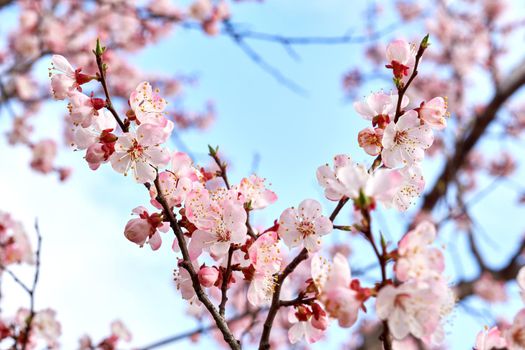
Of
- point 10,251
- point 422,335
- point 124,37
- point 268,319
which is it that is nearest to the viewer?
point 422,335

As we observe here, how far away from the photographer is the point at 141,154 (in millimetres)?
1303

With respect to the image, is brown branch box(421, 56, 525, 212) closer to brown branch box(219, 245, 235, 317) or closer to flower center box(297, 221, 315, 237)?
flower center box(297, 221, 315, 237)

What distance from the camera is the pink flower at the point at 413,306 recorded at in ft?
2.96

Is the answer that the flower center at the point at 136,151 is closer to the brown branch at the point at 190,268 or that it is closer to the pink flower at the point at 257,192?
the brown branch at the point at 190,268

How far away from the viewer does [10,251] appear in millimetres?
2553

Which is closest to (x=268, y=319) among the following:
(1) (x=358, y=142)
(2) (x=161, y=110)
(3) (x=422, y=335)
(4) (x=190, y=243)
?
(4) (x=190, y=243)

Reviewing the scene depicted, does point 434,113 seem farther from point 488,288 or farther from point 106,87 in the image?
point 488,288

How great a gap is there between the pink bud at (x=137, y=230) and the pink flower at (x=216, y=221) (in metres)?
0.12

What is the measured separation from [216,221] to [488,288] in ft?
20.2

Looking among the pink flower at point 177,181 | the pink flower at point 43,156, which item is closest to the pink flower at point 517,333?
the pink flower at point 177,181

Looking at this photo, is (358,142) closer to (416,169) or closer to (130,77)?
(416,169)

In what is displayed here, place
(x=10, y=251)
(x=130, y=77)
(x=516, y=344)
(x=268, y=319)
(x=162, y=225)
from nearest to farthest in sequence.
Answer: (x=516, y=344) < (x=268, y=319) < (x=162, y=225) < (x=10, y=251) < (x=130, y=77)

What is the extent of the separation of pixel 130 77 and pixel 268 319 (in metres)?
8.83

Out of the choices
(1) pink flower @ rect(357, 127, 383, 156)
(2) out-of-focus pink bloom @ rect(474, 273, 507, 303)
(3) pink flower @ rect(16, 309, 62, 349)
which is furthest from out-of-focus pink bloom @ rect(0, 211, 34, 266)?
(2) out-of-focus pink bloom @ rect(474, 273, 507, 303)
